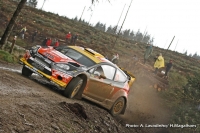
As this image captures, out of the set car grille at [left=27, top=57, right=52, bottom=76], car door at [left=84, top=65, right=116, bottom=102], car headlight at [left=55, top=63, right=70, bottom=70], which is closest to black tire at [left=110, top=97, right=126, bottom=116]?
car door at [left=84, top=65, right=116, bottom=102]

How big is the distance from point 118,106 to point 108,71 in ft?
5.49

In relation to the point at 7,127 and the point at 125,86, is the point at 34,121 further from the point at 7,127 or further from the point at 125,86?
the point at 125,86

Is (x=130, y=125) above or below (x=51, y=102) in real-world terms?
below

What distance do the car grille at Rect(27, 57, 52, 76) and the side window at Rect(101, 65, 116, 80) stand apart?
6.37 ft

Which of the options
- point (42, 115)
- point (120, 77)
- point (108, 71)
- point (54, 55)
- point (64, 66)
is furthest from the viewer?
point (120, 77)

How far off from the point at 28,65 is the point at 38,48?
0.69 metres

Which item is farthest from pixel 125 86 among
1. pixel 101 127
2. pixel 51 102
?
pixel 51 102

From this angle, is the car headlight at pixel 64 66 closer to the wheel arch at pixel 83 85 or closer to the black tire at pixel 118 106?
the wheel arch at pixel 83 85

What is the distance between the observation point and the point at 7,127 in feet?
13.8

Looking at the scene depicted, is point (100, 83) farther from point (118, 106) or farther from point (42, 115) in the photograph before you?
point (42, 115)

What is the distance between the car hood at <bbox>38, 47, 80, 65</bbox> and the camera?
28.6 feet

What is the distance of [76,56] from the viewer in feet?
30.9

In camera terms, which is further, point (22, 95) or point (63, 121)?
point (22, 95)

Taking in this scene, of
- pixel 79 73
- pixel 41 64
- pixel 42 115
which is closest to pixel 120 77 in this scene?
pixel 79 73
